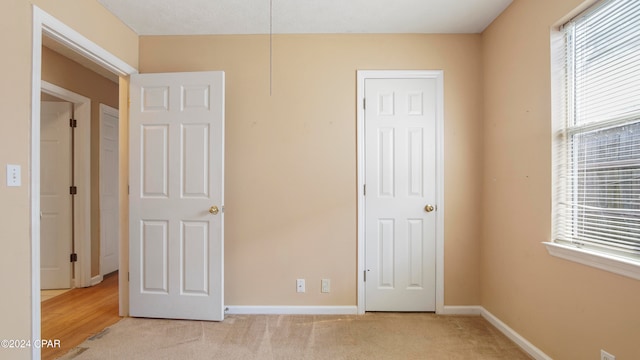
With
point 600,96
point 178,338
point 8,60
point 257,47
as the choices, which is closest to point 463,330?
point 600,96

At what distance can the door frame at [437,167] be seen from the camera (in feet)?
8.68

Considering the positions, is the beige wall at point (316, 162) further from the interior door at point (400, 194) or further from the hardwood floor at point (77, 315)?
the hardwood floor at point (77, 315)

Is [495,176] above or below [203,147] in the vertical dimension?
below

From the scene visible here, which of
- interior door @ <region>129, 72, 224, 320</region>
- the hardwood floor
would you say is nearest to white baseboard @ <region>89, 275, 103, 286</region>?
the hardwood floor

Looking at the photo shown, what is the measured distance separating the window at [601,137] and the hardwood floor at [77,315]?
3420mm

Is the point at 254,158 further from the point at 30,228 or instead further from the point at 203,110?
the point at 30,228

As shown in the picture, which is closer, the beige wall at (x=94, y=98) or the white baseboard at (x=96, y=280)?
the beige wall at (x=94, y=98)

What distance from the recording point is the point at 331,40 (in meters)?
2.66

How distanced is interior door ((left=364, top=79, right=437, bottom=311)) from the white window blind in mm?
975

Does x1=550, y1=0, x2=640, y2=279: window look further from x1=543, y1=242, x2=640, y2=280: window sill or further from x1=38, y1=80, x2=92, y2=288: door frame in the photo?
x1=38, y1=80, x2=92, y2=288: door frame

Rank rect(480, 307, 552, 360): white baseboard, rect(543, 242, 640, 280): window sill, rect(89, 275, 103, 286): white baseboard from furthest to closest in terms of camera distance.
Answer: rect(89, 275, 103, 286): white baseboard < rect(480, 307, 552, 360): white baseboard < rect(543, 242, 640, 280): window sill

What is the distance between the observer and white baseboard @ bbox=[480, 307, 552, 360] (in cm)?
196

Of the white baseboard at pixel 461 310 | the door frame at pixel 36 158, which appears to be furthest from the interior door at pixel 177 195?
the white baseboard at pixel 461 310

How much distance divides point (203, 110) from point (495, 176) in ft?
8.20
